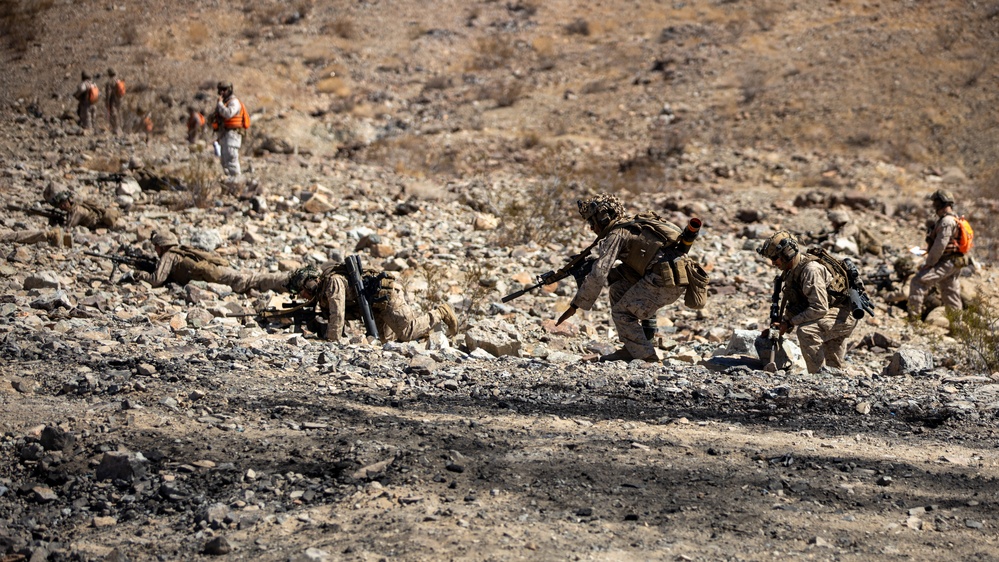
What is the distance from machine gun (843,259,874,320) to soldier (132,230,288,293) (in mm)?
4535

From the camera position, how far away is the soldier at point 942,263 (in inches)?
321

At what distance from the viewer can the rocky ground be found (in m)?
3.29

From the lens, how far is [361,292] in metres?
6.38

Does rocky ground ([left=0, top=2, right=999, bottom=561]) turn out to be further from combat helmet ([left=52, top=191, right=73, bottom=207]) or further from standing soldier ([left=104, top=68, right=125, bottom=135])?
standing soldier ([left=104, top=68, right=125, bottom=135])

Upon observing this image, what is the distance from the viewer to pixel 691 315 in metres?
8.43

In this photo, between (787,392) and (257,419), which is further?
(787,392)

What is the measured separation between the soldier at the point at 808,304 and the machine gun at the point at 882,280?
395cm

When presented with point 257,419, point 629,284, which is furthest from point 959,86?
point 257,419

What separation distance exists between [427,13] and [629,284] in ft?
67.4

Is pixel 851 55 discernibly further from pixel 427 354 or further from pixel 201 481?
pixel 201 481

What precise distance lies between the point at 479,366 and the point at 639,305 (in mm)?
1185

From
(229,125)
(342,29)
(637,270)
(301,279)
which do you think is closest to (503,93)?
(342,29)

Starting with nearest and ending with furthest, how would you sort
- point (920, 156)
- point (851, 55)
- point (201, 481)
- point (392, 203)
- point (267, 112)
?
1. point (201, 481)
2. point (392, 203)
3. point (920, 156)
4. point (267, 112)
5. point (851, 55)

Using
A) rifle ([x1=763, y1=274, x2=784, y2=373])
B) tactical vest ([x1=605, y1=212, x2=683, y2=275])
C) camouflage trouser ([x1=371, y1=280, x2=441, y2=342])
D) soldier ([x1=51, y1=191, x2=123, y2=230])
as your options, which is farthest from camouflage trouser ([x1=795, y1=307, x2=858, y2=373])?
soldier ([x1=51, y1=191, x2=123, y2=230])
